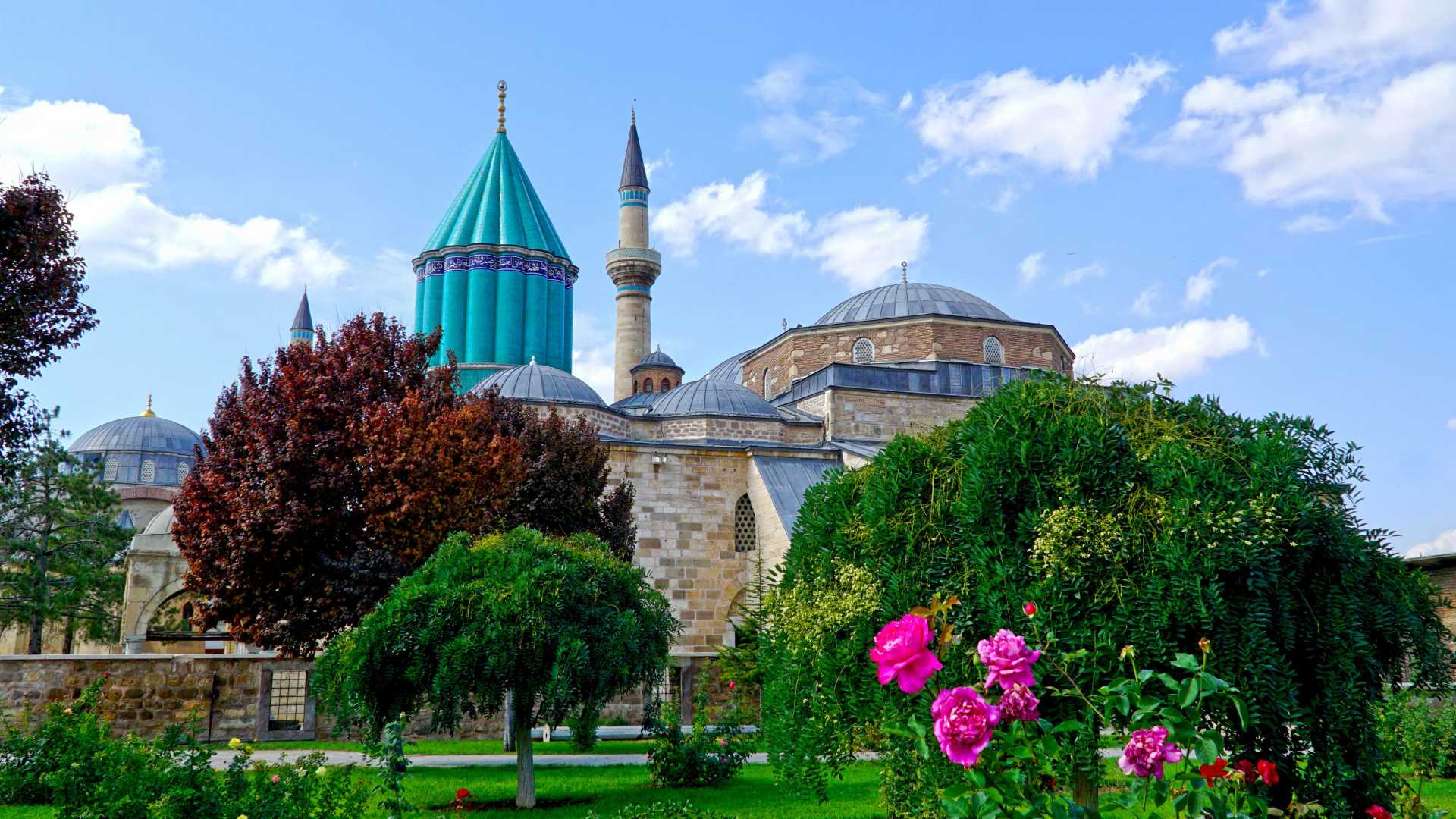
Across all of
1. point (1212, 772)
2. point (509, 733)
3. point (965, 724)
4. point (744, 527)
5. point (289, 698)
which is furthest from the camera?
point (744, 527)

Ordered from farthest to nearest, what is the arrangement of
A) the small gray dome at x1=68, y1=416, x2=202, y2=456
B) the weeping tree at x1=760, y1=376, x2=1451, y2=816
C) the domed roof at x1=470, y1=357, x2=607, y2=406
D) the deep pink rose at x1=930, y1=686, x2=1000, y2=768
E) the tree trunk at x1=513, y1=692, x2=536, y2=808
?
the small gray dome at x1=68, y1=416, x2=202, y2=456
the domed roof at x1=470, y1=357, x2=607, y2=406
the tree trunk at x1=513, y1=692, x2=536, y2=808
the weeping tree at x1=760, y1=376, x2=1451, y2=816
the deep pink rose at x1=930, y1=686, x2=1000, y2=768

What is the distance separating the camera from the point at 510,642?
7.17 m

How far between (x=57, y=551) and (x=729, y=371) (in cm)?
2066

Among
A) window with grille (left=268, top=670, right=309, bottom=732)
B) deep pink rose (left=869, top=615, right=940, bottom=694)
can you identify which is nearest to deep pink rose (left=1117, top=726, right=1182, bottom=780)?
deep pink rose (left=869, top=615, right=940, bottom=694)

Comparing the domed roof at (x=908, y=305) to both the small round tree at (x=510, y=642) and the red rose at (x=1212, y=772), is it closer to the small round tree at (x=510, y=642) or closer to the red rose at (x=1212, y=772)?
the small round tree at (x=510, y=642)

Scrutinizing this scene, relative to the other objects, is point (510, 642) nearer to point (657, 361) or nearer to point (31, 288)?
point (31, 288)

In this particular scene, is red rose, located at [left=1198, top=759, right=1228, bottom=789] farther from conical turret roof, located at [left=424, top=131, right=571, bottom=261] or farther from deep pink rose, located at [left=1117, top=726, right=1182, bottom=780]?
conical turret roof, located at [left=424, top=131, right=571, bottom=261]

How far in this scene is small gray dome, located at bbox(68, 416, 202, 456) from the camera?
40.2 m

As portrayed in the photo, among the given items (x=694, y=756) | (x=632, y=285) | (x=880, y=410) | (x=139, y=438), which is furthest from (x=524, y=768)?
(x=139, y=438)

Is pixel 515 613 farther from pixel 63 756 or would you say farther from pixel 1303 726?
pixel 1303 726

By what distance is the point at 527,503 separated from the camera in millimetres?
14891

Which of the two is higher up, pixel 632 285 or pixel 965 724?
pixel 632 285

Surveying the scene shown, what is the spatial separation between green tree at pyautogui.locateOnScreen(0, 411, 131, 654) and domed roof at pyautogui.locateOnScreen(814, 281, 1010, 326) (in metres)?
18.5

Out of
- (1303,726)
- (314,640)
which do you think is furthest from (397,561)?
(1303,726)
